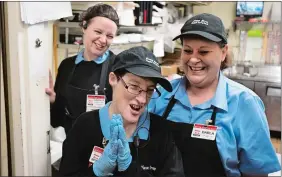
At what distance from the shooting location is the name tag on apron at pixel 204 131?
3.67ft

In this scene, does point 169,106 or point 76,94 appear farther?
point 76,94

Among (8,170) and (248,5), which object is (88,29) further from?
(248,5)

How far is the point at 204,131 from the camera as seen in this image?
44.4 inches

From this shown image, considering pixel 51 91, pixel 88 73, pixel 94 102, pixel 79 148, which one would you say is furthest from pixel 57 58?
pixel 79 148

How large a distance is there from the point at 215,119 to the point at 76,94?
2.09ft

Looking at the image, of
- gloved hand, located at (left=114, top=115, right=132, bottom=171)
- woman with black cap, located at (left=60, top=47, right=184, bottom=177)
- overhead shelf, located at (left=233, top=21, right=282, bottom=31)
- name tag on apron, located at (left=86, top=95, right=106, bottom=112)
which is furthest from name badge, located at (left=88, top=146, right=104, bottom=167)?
overhead shelf, located at (left=233, top=21, right=282, bottom=31)

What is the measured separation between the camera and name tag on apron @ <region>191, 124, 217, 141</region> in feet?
3.67

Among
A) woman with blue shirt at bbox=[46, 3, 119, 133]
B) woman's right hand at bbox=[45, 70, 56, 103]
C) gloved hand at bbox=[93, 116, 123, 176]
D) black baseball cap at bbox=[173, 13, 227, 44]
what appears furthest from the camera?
woman's right hand at bbox=[45, 70, 56, 103]

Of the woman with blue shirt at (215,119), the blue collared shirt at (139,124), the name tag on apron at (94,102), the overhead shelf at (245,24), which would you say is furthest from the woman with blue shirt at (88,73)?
the overhead shelf at (245,24)

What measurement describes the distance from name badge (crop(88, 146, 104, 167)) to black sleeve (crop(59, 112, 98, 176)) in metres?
0.02

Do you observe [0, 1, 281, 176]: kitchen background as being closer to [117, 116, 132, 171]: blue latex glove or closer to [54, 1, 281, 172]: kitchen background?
[54, 1, 281, 172]: kitchen background

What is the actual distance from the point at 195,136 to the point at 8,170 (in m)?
0.92

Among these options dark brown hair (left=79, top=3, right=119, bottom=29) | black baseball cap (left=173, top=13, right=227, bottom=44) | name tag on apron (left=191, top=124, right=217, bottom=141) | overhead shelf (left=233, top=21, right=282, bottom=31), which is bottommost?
name tag on apron (left=191, top=124, right=217, bottom=141)

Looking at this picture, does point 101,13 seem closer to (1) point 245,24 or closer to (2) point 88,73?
(2) point 88,73
